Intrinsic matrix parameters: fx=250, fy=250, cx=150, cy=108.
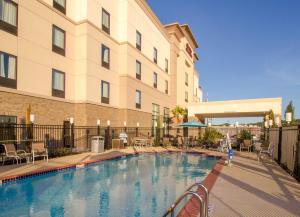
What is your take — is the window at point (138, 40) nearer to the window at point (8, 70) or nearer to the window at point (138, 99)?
the window at point (138, 99)

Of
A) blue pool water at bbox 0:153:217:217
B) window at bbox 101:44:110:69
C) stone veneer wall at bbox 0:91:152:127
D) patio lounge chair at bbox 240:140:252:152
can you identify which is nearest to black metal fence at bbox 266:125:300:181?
blue pool water at bbox 0:153:217:217

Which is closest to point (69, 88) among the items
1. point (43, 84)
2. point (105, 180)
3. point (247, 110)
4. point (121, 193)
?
point (43, 84)

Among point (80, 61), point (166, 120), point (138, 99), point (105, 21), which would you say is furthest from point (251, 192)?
point (166, 120)

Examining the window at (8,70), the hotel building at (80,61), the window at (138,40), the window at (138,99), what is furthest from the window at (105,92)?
the window at (8,70)

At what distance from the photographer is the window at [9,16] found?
13.9 metres

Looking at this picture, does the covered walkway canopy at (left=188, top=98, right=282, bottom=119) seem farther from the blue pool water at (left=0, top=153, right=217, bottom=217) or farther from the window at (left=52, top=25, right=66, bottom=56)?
the window at (left=52, top=25, right=66, bottom=56)

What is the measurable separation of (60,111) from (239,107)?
20469 mm

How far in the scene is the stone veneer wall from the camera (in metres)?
14.2

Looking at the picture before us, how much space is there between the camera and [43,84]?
16.6m

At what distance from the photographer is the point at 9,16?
14.3 meters

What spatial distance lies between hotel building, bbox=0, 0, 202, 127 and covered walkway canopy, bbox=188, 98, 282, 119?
208 inches

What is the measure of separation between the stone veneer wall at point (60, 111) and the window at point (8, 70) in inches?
24.8

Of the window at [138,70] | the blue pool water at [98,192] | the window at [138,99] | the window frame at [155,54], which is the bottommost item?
the blue pool water at [98,192]

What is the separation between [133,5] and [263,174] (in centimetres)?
2139
